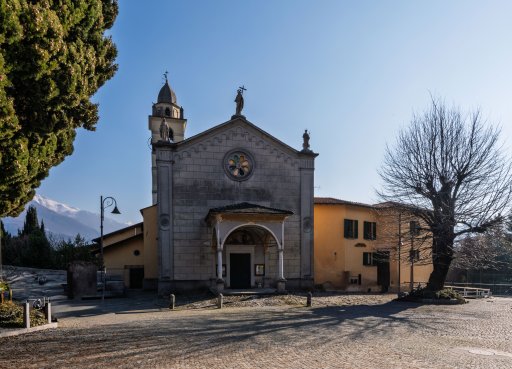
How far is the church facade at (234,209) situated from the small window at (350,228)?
4474 millimetres

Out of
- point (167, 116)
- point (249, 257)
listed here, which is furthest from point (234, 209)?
point (167, 116)

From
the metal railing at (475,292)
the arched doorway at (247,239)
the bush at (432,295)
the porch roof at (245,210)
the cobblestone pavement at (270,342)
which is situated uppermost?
the porch roof at (245,210)

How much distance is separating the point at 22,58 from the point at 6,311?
8.47m

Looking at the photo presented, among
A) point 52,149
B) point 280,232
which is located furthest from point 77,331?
point 280,232

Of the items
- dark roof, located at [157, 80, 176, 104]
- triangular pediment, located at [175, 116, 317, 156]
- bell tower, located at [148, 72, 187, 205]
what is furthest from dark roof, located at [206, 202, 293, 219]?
dark roof, located at [157, 80, 176, 104]

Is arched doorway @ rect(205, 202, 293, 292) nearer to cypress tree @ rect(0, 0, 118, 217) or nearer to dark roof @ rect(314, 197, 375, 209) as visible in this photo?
dark roof @ rect(314, 197, 375, 209)

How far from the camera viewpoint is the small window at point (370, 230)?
104ft

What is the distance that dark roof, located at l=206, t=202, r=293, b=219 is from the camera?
78.1 ft

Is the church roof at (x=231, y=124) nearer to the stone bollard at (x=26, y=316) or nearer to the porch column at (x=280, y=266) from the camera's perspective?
the porch column at (x=280, y=266)

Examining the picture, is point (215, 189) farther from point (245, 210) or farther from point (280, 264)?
point (280, 264)

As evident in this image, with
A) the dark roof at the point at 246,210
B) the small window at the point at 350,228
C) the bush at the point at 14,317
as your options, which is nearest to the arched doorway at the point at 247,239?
the dark roof at the point at 246,210

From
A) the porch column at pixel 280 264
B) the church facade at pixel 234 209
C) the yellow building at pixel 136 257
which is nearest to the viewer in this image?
the porch column at pixel 280 264

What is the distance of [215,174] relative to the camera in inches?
1025

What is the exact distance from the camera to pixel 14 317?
43.5ft
